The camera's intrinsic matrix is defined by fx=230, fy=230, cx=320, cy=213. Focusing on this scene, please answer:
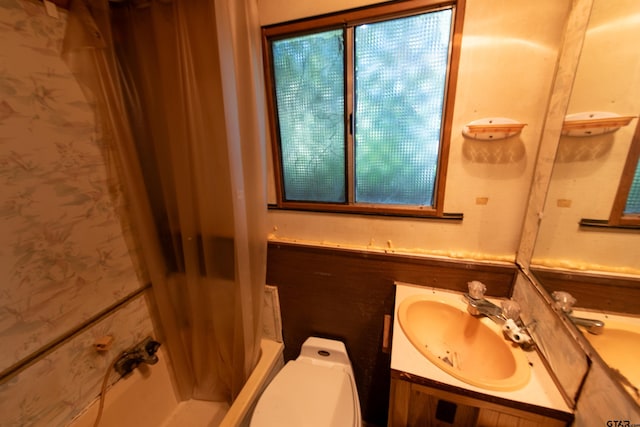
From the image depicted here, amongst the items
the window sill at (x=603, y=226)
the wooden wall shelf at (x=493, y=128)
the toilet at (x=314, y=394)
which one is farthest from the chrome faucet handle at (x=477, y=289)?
the toilet at (x=314, y=394)

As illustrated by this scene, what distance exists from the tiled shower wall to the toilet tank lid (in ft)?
2.57

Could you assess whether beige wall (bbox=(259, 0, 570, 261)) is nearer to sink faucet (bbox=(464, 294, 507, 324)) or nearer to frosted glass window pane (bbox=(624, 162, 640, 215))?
sink faucet (bbox=(464, 294, 507, 324))

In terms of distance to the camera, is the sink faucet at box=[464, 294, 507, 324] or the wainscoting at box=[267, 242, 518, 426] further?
the wainscoting at box=[267, 242, 518, 426]

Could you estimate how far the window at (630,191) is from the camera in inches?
22.3

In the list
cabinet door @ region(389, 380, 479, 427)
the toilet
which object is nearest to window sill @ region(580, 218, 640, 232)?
cabinet door @ region(389, 380, 479, 427)

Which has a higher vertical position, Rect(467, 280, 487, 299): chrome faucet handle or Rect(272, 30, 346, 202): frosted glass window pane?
Rect(272, 30, 346, 202): frosted glass window pane

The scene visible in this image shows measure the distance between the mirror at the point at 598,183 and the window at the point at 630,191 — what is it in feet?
0.05

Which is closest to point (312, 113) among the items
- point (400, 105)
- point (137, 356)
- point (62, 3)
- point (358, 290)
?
point (400, 105)

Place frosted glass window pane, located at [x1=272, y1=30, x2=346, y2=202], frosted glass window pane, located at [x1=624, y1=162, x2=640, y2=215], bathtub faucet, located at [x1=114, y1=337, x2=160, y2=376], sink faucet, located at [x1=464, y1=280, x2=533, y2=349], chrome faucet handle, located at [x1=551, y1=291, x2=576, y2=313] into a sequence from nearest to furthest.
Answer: frosted glass window pane, located at [x1=624, y1=162, x2=640, y2=215]
chrome faucet handle, located at [x1=551, y1=291, x2=576, y2=313]
sink faucet, located at [x1=464, y1=280, x2=533, y2=349]
frosted glass window pane, located at [x1=272, y1=30, x2=346, y2=202]
bathtub faucet, located at [x1=114, y1=337, x2=160, y2=376]

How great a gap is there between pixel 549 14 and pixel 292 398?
1740 mm

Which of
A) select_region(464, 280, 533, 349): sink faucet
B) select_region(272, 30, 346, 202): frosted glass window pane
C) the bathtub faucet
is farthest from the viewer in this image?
the bathtub faucet

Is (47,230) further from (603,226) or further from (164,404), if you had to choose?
(603,226)

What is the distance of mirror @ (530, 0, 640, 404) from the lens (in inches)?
23.1

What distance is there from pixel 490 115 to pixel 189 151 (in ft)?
4.02
